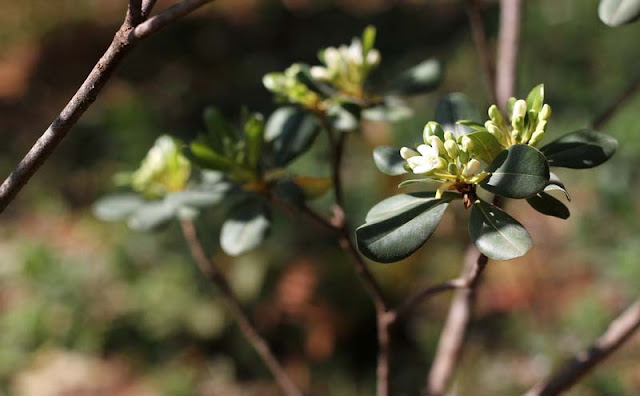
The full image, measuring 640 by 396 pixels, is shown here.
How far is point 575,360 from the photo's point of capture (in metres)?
0.86

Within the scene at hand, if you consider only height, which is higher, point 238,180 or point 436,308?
point 238,180

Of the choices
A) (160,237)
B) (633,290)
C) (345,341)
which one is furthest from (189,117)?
(633,290)

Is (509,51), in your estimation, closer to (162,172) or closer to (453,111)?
(453,111)

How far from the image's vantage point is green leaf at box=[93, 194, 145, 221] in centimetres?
90

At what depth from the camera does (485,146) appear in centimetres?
55

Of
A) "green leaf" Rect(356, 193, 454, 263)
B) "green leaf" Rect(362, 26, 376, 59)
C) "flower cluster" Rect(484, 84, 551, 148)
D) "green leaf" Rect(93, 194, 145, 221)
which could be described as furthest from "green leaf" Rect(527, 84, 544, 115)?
"green leaf" Rect(93, 194, 145, 221)

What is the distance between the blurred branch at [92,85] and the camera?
50 cm

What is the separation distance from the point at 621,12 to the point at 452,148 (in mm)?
254

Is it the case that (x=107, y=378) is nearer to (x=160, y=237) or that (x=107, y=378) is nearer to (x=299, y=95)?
(x=160, y=237)

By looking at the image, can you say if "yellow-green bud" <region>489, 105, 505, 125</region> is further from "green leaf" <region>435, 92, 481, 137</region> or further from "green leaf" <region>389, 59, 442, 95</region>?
"green leaf" <region>389, 59, 442, 95</region>

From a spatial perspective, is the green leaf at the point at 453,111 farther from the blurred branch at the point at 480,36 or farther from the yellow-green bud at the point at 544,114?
the blurred branch at the point at 480,36

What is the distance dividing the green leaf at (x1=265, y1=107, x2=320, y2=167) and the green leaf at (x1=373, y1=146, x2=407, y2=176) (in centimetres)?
17

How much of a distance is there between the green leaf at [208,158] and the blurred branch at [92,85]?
0.73 feet

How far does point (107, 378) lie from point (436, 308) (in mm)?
1289
